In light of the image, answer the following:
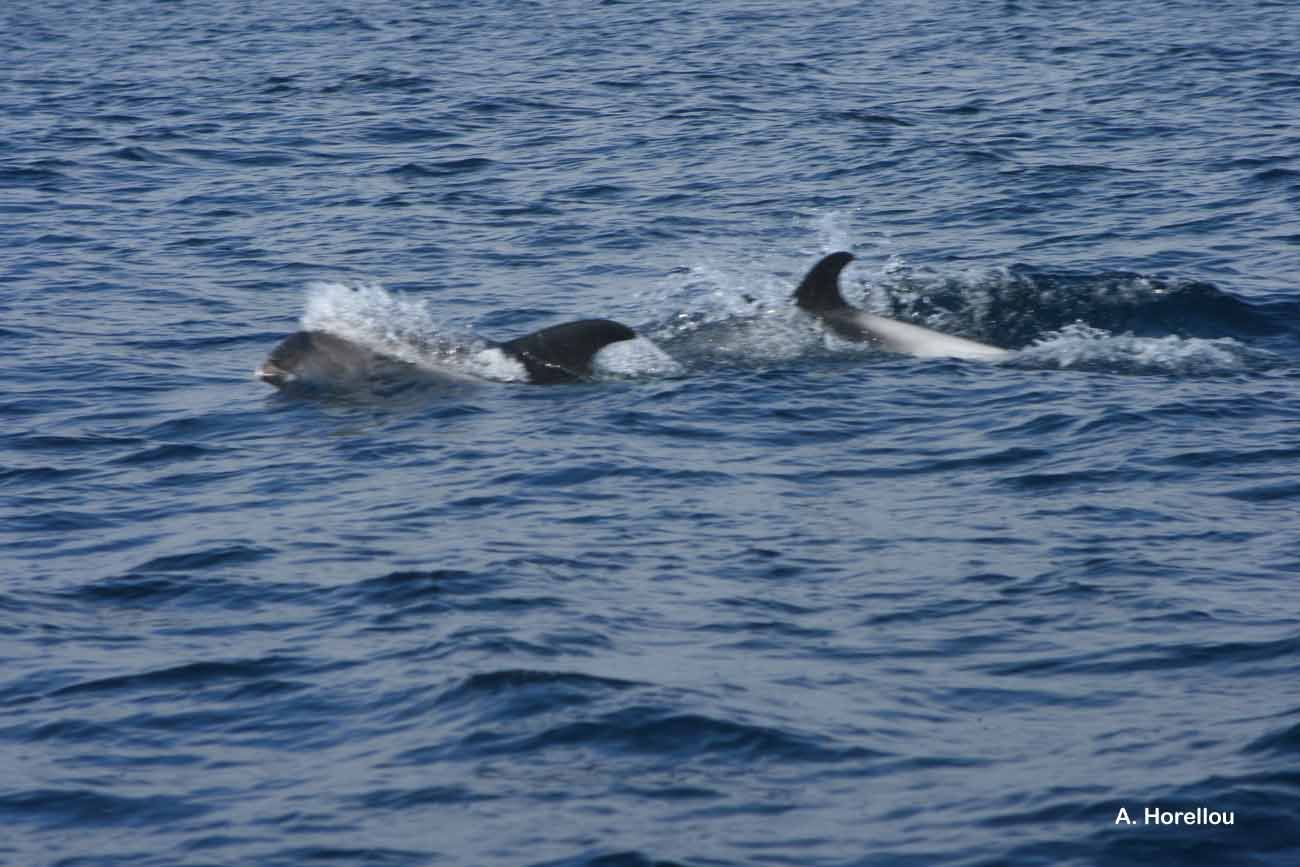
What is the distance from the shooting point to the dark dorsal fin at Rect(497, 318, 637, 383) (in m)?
17.2

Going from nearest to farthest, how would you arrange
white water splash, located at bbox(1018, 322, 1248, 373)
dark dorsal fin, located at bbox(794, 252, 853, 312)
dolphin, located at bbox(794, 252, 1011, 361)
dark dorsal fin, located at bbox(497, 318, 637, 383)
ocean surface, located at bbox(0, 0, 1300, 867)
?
ocean surface, located at bbox(0, 0, 1300, 867) < dark dorsal fin, located at bbox(497, 318, 637, 383) < white water splash, located at bbox(1018, 322, 1248, 373) < dolphin, located at bbox(794, 252, 1011, 361) < dark dorsal fin, located at bbox(794, 252, 853, 312)

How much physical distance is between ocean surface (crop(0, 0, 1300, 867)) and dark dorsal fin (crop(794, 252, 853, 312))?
0.92 feet

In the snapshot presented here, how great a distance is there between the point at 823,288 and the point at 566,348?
270 centimetres

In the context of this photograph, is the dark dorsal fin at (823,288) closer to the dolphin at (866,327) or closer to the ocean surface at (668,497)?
the dolphin at (866,327)

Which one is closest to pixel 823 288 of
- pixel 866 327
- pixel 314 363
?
pixel 866 327

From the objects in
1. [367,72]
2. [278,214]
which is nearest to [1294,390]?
[278,214]

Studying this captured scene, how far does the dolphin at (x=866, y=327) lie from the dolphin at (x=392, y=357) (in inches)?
69.7

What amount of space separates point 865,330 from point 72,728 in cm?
952

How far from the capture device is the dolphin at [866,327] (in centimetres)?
1809

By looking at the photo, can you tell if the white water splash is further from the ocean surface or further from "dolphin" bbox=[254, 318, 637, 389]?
"dolphin" bbox=[254, 318, 637, 389]

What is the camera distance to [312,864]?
9.07m

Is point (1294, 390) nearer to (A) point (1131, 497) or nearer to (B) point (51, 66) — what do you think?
(A) point (1131, 497)

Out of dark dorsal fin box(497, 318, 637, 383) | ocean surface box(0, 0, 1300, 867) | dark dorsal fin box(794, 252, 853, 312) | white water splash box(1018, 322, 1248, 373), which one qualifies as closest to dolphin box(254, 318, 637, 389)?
dark dorsal fin box(497, 318, 637, 383)

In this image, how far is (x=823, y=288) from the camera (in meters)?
18.5
